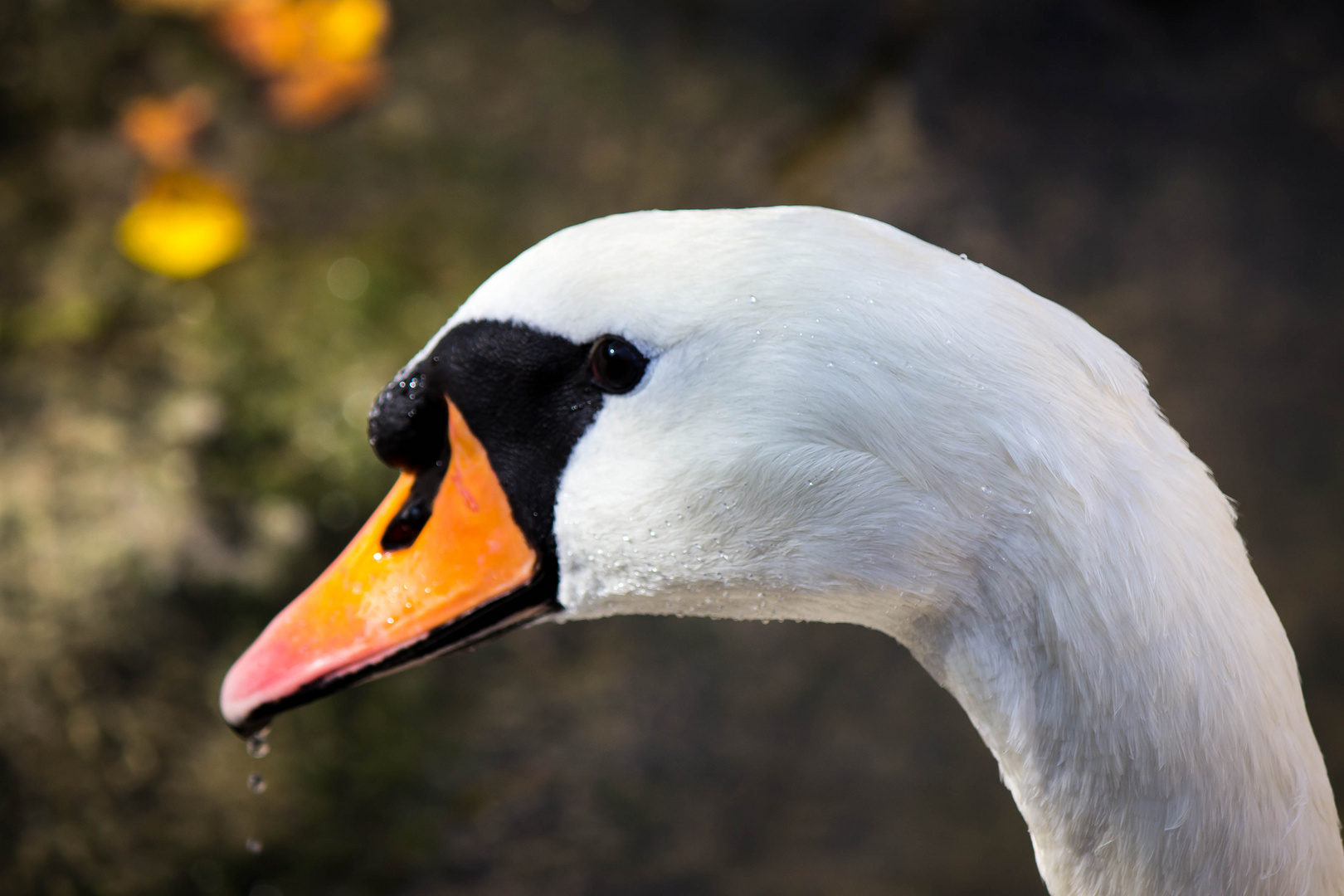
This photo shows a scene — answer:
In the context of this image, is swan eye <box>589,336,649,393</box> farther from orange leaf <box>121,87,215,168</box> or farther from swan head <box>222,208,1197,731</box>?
orange leaf <box>121,87,215,168</box>

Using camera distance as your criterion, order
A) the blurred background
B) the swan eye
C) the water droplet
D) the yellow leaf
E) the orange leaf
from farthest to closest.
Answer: the orange leaf
the yellow leaf
the blurred background
the water droplet
the swan eye

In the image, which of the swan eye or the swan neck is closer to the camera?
the swan neck

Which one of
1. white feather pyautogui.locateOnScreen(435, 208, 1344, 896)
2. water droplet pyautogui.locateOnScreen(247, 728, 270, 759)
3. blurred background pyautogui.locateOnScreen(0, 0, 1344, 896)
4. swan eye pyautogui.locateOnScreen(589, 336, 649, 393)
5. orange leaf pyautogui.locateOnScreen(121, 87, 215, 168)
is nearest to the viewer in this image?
white feather pyautogui.locateOnScreen(435, 208, 1344, 896)

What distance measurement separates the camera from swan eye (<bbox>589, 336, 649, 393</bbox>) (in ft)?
3.47

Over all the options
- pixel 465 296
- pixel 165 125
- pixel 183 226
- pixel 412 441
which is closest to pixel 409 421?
pixel 412 441

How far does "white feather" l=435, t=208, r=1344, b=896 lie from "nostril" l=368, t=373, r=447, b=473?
15cm

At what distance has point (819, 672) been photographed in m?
2.61

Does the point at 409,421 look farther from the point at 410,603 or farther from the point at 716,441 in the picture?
the point at 716,441

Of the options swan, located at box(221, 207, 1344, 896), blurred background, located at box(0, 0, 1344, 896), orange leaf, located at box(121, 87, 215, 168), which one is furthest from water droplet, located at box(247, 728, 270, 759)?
orange leaf, located at box(121, 87, 215, 168)

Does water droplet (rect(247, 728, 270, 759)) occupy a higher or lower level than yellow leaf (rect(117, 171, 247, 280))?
lower

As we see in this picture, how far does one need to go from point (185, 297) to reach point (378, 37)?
1160 mm

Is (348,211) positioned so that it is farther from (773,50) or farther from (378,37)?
(773,50)

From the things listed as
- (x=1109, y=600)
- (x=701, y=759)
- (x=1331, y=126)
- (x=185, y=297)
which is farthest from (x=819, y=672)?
(x=1331, y=126)

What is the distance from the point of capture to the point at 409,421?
3.97ft
